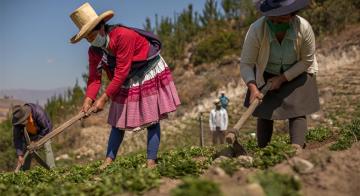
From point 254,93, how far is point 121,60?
1.29 meters

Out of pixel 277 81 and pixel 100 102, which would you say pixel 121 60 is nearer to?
pixel 100 102

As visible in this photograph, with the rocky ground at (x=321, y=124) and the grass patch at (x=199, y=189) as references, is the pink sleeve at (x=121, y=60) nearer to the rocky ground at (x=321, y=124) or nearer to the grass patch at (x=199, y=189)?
the rocky ground at (x=321, y=124)

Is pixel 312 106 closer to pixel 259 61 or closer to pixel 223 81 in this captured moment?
pixel 259 61

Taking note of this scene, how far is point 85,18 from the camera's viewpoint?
4.92m

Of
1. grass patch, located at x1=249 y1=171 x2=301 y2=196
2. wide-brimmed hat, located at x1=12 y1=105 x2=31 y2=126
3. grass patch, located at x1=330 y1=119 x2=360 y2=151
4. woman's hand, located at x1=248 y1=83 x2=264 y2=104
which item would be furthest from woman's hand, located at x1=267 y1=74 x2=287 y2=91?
wide-brimmed hat, located at x1=12 y1=105 x2=31 y2=126

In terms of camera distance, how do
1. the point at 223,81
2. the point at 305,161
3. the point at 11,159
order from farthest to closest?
the point at 223,81 → the point at 11,159 → the point at 305,161

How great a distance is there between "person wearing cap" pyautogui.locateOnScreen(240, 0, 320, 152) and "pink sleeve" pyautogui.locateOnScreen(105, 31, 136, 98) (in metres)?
1.07

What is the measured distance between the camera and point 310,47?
440cm

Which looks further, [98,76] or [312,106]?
[98,76]

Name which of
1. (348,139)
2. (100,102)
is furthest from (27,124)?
(348,139)

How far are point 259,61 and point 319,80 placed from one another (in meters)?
14.7

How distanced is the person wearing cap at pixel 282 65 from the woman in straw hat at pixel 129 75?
92 centimetres

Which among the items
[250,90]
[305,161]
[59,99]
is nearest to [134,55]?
[250,90]

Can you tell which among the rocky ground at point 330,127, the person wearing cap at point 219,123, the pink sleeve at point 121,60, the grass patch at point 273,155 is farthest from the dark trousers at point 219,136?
the grass patch at point 273,155
